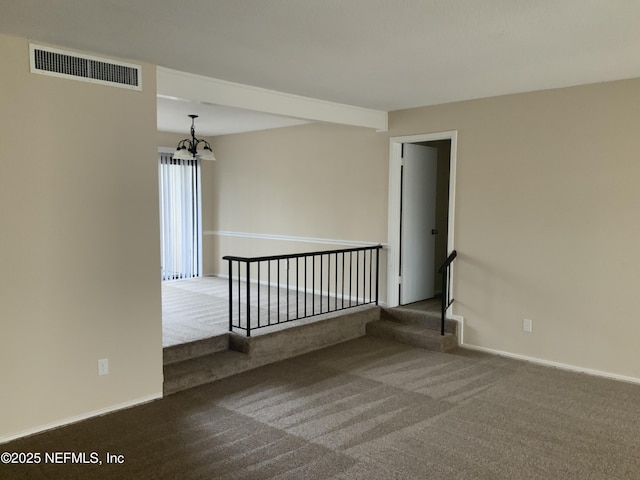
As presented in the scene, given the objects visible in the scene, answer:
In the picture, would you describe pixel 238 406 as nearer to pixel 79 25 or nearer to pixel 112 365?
pixel 112 365

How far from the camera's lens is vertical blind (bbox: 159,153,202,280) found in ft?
24.9

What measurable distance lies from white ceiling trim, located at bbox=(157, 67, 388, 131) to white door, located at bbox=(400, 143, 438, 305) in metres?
0.62

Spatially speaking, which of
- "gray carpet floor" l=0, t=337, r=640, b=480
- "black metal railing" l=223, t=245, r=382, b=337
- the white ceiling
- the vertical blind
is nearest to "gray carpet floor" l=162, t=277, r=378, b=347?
"black metal railing" l=223, t=245, r=382, b=337

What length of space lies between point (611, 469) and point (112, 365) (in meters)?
3.29

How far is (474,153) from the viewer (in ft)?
16.6

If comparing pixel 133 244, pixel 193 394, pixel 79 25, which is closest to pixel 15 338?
pixel 133 244

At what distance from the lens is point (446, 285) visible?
5230 mm

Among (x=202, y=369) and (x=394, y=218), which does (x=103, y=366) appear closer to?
(x=202, y=369)

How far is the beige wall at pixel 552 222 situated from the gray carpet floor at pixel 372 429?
1.47ft

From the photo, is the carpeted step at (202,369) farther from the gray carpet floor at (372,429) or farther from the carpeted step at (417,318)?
the carpeted step at (417,318)

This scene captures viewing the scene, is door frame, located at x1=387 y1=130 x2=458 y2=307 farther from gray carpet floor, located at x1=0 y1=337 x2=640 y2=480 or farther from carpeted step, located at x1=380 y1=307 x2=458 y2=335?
gray carpet floor, located at x1=0 y1=337 x2=640 y2=480

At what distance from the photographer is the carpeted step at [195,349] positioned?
4188 mm

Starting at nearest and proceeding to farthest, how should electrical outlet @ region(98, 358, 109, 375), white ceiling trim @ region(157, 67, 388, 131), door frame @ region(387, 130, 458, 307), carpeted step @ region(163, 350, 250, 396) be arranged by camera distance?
1. electrical outlet @ region(98, 358, 109, 375)
2. white ceiling trim @ region(157, 67, 388, 131)
3. carpeted step @ region(163, 350, 250, 396)
4. door frame @ region(387, 130, 458, 307)

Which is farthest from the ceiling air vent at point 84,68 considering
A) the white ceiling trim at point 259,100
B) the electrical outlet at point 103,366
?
the electrical outlet at point 103,366
